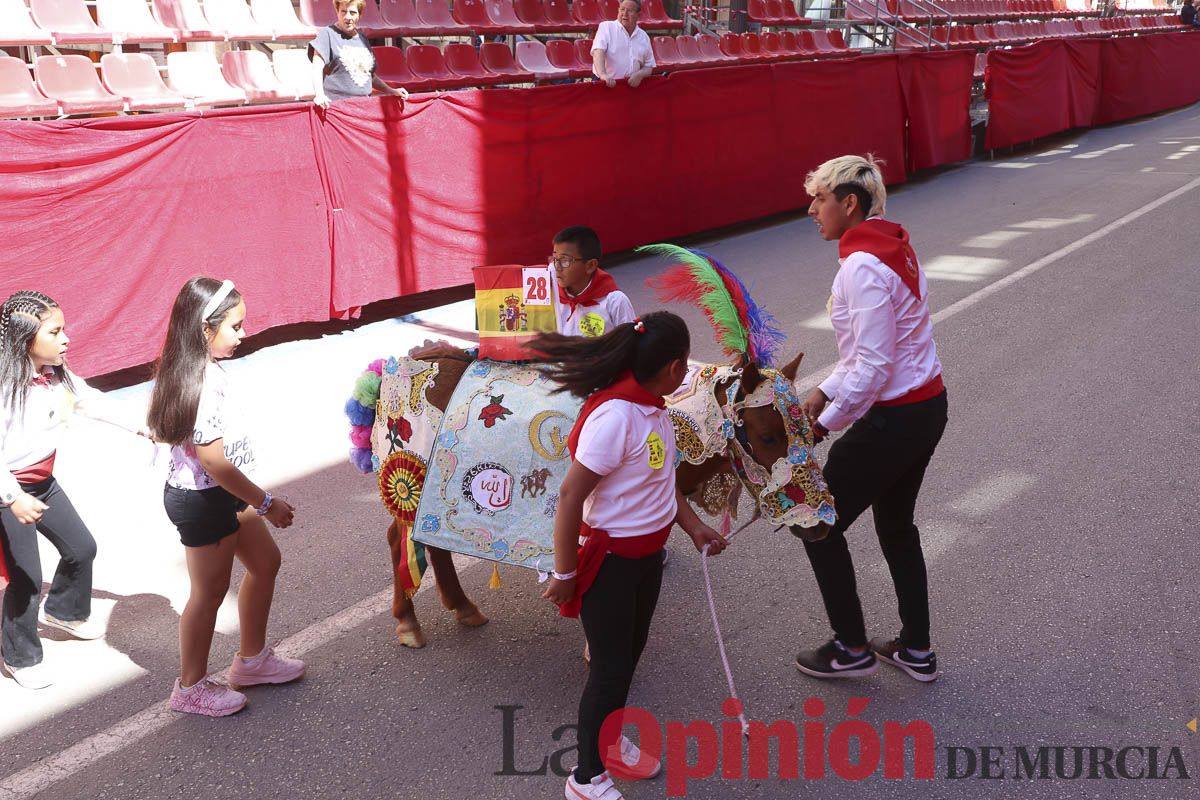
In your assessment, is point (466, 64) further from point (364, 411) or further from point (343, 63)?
point (364, 411)

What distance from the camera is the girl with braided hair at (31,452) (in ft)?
13.3

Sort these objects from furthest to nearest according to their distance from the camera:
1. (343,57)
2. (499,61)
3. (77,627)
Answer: (499,61)
(343,57)
(77,627)

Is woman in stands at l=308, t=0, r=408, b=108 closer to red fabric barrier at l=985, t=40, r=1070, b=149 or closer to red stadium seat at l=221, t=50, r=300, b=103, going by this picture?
red stadium seat at l=221, t=50, r=300, b=103

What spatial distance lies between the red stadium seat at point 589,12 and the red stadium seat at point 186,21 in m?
6.37

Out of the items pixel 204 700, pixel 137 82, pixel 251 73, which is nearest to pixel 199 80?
pixel 137 82

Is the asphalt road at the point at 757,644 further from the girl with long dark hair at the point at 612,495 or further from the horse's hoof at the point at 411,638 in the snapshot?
the girl with long dark hair at the point at 612,495

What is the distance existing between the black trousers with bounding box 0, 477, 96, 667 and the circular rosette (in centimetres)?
132

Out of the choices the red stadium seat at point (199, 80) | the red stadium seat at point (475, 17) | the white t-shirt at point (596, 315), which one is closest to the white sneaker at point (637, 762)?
the white t-shirt at point (596, 315)

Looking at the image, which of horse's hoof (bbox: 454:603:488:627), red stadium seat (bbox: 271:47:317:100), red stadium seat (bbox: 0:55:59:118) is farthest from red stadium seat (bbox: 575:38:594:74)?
horse's hoof (bbox: 454:603:488:627)

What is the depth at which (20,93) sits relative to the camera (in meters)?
9.85

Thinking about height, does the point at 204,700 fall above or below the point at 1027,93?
below

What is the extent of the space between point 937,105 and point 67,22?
1259 cm

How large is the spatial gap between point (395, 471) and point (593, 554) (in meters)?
1.28

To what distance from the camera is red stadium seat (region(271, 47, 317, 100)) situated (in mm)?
11773
